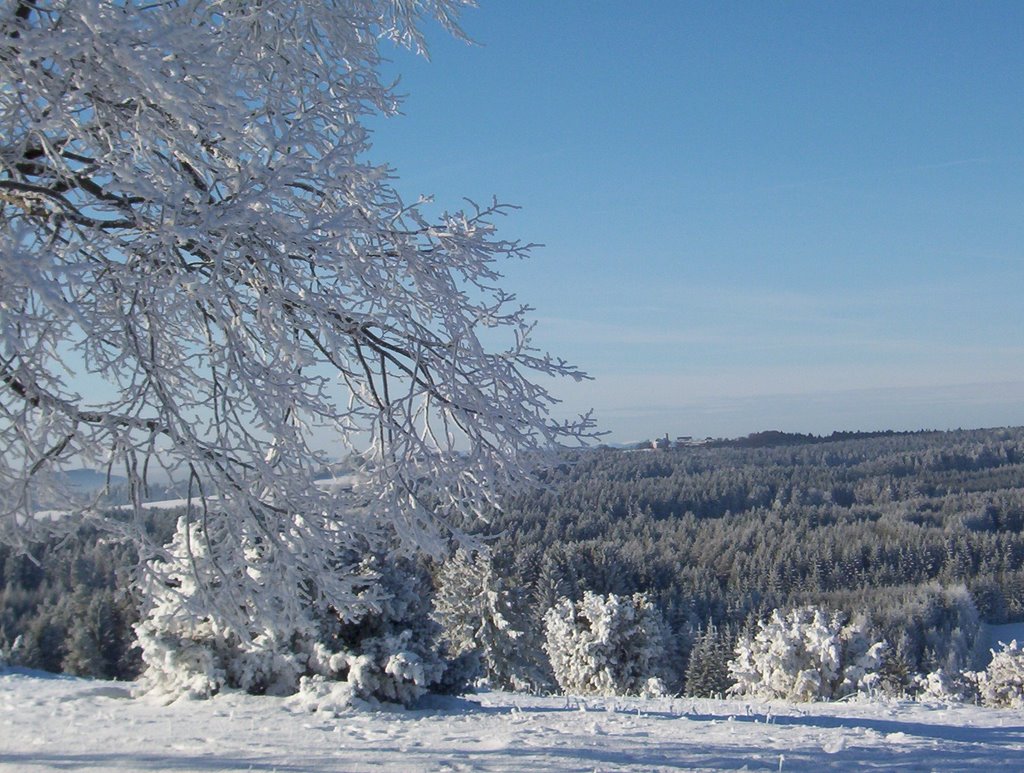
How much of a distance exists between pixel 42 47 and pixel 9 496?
6.40ft

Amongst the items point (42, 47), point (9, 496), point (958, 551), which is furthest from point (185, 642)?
point (958, 551)

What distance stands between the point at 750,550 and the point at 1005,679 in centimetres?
5337

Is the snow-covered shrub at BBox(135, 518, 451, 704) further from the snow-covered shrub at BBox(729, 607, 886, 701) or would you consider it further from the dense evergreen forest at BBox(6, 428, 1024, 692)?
the snow-covered shrub at BBox(729, 607, 886, 701)

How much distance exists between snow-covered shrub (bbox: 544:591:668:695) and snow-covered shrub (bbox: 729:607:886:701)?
3197 millimetres

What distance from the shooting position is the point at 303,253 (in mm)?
3936

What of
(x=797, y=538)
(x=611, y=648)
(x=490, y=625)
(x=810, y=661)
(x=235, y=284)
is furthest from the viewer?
(x=797, y=538)

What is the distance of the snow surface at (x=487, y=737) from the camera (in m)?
7.14

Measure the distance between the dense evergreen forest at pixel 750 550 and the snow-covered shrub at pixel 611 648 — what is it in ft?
4.73

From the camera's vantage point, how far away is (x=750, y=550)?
275ft

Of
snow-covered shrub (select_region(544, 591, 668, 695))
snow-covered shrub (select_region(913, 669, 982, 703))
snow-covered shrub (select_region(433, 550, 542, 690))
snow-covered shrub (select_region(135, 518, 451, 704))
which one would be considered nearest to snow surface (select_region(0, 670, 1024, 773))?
snow-covered shrub (select_region(135, 518, 451, 704))

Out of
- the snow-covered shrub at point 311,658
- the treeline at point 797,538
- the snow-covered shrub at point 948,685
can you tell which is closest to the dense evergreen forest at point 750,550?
the treeline at point 797,538

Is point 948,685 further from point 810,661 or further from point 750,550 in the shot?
point 750,550

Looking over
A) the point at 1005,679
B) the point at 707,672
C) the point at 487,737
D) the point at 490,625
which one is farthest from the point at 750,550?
the point at 487,737

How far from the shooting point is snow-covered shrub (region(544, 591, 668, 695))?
3025cm
